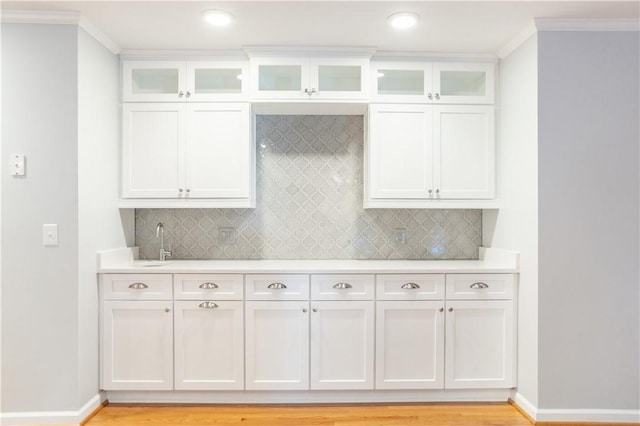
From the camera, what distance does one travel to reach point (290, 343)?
257 centimetres

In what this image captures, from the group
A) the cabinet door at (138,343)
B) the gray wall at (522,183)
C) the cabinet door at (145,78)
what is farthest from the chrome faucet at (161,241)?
the gray wall at (522,183)

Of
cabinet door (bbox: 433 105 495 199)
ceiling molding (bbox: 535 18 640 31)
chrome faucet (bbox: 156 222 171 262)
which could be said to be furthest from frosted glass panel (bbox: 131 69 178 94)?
ceiling molding (bbox: 535 18 640 31)

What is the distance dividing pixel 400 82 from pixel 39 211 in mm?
2430

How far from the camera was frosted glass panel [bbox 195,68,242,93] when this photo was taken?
112 inches

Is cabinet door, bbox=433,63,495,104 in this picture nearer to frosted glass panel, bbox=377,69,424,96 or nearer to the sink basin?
frosted glass panel, bbox=377,69,424,96

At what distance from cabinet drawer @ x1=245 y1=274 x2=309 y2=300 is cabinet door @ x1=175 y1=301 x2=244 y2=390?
0.44ft

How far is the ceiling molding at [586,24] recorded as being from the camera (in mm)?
2363

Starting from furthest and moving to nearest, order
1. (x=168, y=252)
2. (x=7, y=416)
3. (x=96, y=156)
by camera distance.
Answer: (x=168, y=252), (x=96, y=156), (x=7, y=416)

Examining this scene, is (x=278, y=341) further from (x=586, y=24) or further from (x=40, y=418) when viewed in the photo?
(x=586, y=24)

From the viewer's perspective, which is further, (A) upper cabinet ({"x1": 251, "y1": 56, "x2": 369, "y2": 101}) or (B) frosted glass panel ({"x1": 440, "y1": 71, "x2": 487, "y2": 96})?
(B) frosted glass panel ({"x1": 440, "y1": 71, "x2": 487, "y2": 96})

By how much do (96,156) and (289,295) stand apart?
148cm

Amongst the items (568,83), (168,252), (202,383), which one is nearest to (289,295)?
(202,383)

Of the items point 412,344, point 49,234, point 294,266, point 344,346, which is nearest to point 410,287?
point 412,344

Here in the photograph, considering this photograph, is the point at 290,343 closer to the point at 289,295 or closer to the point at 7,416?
the point at 289,295
